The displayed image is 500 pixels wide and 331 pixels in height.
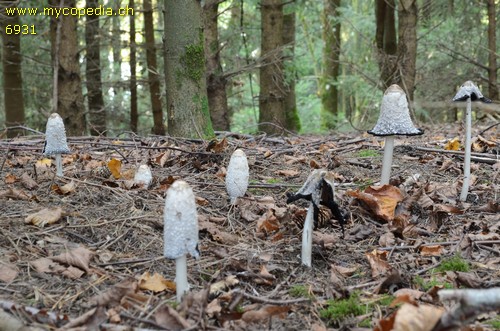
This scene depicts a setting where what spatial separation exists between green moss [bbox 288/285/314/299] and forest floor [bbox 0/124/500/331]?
11mm

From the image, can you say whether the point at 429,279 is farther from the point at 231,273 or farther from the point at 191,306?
the point at 191,306

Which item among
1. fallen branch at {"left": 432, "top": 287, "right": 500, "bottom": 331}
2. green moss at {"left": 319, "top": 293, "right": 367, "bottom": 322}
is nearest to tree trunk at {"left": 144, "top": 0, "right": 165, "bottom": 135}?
green moss at {"left": 319, "top": 293, "right": 367, "bottom": 322}

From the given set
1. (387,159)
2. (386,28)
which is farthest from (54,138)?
(386,28)

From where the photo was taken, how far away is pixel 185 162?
460 centimetres

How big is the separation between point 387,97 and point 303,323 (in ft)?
6.04

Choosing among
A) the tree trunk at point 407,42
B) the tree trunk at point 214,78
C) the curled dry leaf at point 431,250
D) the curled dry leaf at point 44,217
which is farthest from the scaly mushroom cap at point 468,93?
the tree trunk at point 214,78

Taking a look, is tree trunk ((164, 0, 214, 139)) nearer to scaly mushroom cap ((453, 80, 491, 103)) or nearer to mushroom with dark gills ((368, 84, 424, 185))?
mushroom with dark gills ((368, 84, 424, 185))

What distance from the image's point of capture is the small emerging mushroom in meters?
2.61

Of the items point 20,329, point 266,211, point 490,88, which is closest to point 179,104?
point 266,211

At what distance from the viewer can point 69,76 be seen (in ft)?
24.7

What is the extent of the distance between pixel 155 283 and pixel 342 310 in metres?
0.86

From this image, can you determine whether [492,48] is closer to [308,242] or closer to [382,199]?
[382,199]

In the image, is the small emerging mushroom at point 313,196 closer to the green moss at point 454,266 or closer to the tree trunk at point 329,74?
the green moss at point 454,266

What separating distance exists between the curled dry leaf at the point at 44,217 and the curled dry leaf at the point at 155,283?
89 centimetres
